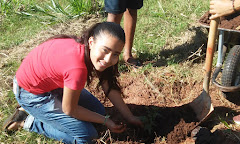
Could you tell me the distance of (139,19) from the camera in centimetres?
446

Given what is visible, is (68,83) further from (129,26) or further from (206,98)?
(129,26)

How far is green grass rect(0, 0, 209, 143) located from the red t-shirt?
4.56 ft

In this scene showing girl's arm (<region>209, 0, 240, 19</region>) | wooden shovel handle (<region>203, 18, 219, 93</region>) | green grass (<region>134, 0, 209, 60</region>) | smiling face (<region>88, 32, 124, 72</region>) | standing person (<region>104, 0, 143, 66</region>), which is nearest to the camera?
smiling face (<region>88, 32, 124, 72</region>)

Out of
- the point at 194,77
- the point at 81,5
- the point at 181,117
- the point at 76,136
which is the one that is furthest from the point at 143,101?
the point at 81,5

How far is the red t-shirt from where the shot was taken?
1.82 metres

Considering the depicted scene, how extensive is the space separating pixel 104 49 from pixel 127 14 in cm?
165

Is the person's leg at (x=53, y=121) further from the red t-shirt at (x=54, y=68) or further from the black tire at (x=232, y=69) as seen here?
the black tire at (x=232, y=69)

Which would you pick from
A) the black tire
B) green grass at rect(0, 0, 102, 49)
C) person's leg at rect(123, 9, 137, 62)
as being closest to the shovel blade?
the black tire

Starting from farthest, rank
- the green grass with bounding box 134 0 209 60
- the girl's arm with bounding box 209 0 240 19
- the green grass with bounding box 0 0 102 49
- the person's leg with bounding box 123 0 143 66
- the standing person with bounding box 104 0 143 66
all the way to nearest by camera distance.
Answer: the green grass with bounding box 0 0 102 49 → the green grass with bounding box 134 0 209 60 → the person's leg with bounding box 123 0 143 66 → the standing person with bounding box 104 0 143 66 → the girl's arm with bounding box 209 0 240 19

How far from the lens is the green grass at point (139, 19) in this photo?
381 cm

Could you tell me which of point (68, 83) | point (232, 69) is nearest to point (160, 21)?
point (232, 69)

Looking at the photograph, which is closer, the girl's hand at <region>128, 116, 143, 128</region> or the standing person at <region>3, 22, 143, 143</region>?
the standing person at <region>3, 22, 143, 143</region>

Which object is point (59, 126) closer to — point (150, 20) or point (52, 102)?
point (52, 102)

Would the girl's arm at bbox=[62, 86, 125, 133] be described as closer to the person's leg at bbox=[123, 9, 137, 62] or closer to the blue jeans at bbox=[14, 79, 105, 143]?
the blue jeans at bbox=[14, 79, 105, 143]
